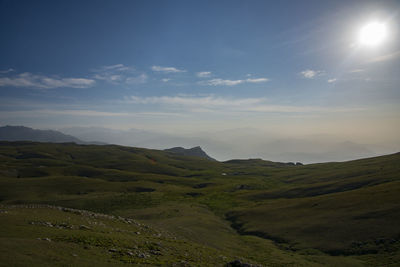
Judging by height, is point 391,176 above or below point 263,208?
above

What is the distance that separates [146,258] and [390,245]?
1640 inches

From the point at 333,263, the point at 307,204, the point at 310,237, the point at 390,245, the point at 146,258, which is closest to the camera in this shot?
the point at 146,258

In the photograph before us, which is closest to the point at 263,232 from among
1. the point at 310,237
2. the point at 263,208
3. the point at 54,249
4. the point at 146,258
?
the point at 310,237

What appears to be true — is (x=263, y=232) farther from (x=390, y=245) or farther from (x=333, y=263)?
(x=390, y=245)

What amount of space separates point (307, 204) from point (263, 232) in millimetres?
20592

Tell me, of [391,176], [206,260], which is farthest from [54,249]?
[391,176]

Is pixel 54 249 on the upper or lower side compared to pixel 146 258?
upper

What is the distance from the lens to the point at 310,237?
51125 mm

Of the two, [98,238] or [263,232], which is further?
[263,232]

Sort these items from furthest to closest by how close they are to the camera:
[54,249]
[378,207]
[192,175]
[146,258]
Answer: [192,175] → [378,207] → [146,258] → [54,249]

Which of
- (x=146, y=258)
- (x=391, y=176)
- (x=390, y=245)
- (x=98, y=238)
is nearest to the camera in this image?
(x=146, y=258)

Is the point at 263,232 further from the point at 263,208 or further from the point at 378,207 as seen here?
the point at 378,207

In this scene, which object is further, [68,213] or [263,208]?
[263,208]

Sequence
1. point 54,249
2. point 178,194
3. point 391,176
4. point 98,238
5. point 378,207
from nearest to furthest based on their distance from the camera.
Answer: point 54,249 → point 98,238 → point 378,207 → point 391,176 → point 178,194
